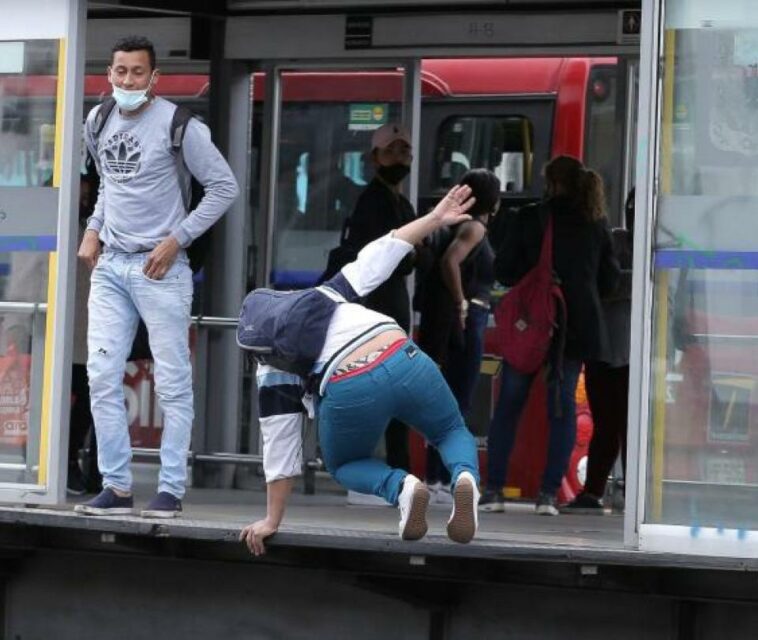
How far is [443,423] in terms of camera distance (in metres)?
7.18

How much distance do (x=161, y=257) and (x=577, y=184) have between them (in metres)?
2.45

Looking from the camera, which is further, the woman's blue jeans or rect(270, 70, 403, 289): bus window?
rect(270, 70, 403, 289): bus window

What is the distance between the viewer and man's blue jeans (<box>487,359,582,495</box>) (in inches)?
379

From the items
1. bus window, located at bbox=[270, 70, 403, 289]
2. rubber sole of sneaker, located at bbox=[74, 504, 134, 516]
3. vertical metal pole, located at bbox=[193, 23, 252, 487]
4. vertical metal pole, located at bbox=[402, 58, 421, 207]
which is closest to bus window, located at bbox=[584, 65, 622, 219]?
bus window, located at bbox=[270, 70, 403, 289]

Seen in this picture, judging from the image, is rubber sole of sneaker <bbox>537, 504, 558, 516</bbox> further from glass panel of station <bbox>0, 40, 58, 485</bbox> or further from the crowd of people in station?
glass panel of station <bbox>0, 40, 58, 485</bbox>

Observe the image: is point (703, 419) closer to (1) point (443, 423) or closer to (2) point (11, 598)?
(1) point (443, 423)

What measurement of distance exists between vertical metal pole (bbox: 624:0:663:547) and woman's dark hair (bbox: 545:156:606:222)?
232 centimetres

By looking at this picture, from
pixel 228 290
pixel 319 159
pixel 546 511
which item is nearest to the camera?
pixel 546 511

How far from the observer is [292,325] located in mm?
7176

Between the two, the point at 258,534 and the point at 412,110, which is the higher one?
the point at 412,110

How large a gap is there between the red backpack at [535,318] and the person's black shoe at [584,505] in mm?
703

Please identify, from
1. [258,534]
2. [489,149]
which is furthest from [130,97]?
[489,149]

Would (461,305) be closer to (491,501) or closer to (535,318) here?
(535,318)

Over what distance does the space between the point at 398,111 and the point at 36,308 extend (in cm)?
311
